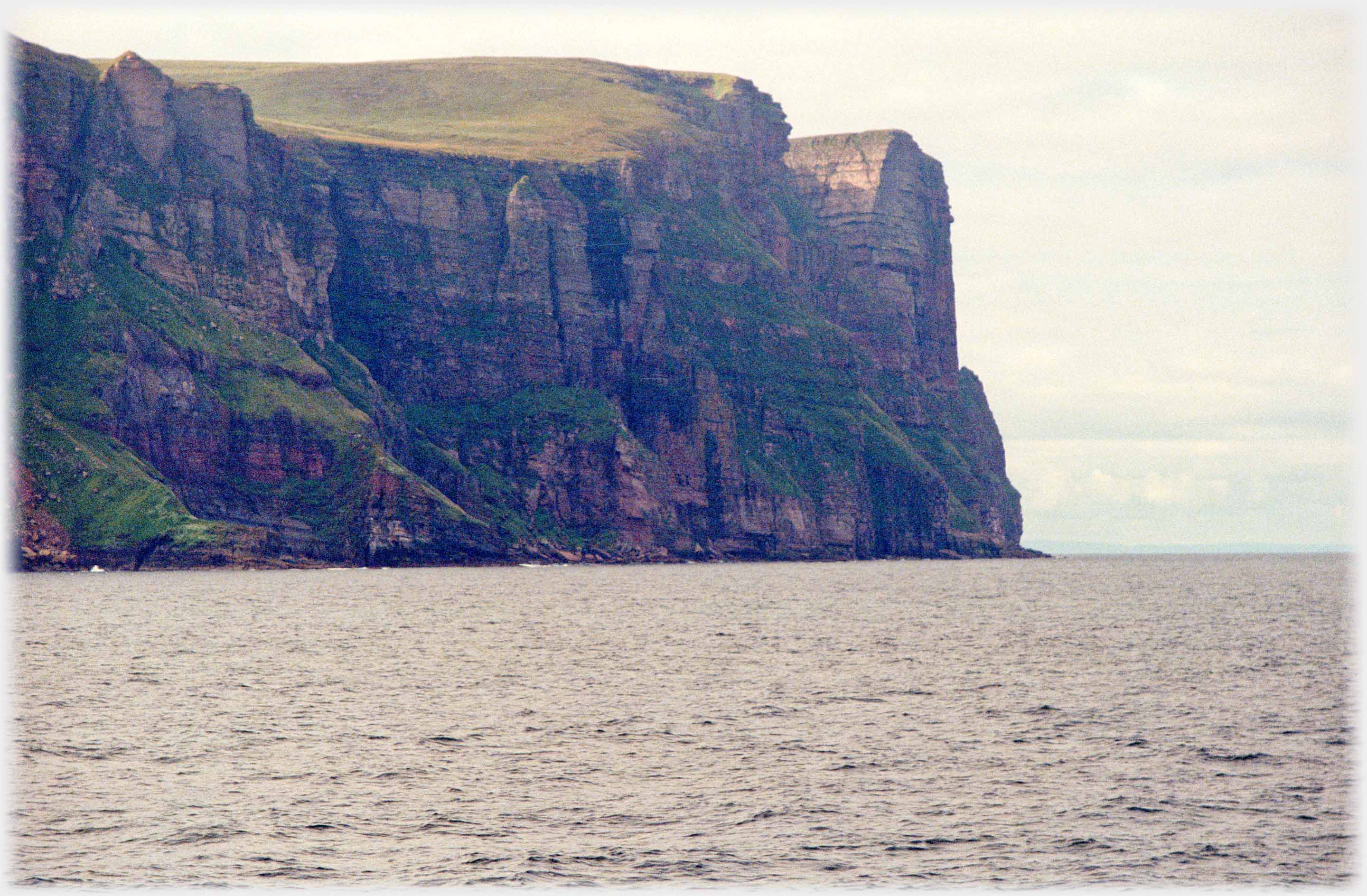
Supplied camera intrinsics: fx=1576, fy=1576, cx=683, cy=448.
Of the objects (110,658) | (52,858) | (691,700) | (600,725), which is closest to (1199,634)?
(691,700)

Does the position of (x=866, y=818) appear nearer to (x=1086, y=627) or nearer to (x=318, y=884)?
(x=318, y=884)

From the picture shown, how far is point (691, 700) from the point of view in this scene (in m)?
89.0

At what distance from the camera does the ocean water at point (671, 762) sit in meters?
51.7

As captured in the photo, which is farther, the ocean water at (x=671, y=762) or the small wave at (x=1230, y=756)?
the small wave at (x=1230, y=756)

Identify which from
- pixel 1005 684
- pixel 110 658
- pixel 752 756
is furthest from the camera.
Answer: pixel 110 658

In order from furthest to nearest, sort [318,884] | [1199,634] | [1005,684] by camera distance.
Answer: [1199,634] → [1005,684] → [318,884]

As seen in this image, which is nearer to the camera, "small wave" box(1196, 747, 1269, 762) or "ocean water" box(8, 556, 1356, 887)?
"ocean water" box(8, 556, 1356, 887)

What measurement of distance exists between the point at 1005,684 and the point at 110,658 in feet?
199

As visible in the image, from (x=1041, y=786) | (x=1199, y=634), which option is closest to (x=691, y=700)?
(x=1041, y=786)

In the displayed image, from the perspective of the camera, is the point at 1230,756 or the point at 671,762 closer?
the point at 671,762

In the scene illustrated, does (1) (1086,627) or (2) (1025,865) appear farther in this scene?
(1) (1086,627)

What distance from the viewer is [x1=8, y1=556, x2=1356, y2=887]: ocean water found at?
51.7 meters

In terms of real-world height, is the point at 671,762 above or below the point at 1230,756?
above

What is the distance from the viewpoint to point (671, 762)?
6831cm
